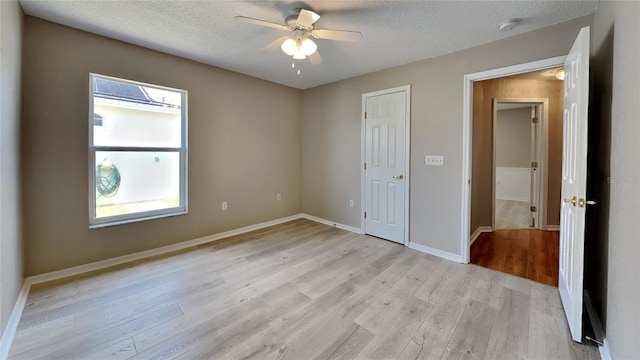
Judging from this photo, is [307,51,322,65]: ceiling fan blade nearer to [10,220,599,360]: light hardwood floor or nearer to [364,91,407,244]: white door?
[364,91,407,244]: white door

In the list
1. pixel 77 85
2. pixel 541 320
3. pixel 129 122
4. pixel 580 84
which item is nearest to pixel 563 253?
pixel 541 320

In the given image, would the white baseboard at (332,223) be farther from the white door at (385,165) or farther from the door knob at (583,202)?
the door knob at (583,202)

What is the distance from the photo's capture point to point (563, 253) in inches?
83.4

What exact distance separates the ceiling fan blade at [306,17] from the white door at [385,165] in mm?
1850

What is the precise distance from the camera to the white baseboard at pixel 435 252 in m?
3.03

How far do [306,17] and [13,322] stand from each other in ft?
10.0

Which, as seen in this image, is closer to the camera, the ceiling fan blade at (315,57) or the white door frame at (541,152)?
the ceiling fan blade at (315,57)

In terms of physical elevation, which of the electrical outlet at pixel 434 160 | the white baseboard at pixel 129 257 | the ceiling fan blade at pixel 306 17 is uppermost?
the ceiling fan blade at pixel 306 17

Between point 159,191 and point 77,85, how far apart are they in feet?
4.40

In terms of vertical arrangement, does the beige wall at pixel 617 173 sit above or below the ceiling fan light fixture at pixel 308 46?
below

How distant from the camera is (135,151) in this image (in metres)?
3.00

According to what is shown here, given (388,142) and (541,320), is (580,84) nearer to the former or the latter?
(541,320)

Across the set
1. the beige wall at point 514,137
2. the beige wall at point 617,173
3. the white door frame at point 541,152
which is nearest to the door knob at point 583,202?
the beige wall at point 617,173

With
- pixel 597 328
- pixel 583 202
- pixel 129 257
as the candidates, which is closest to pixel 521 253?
pixel 597 328
